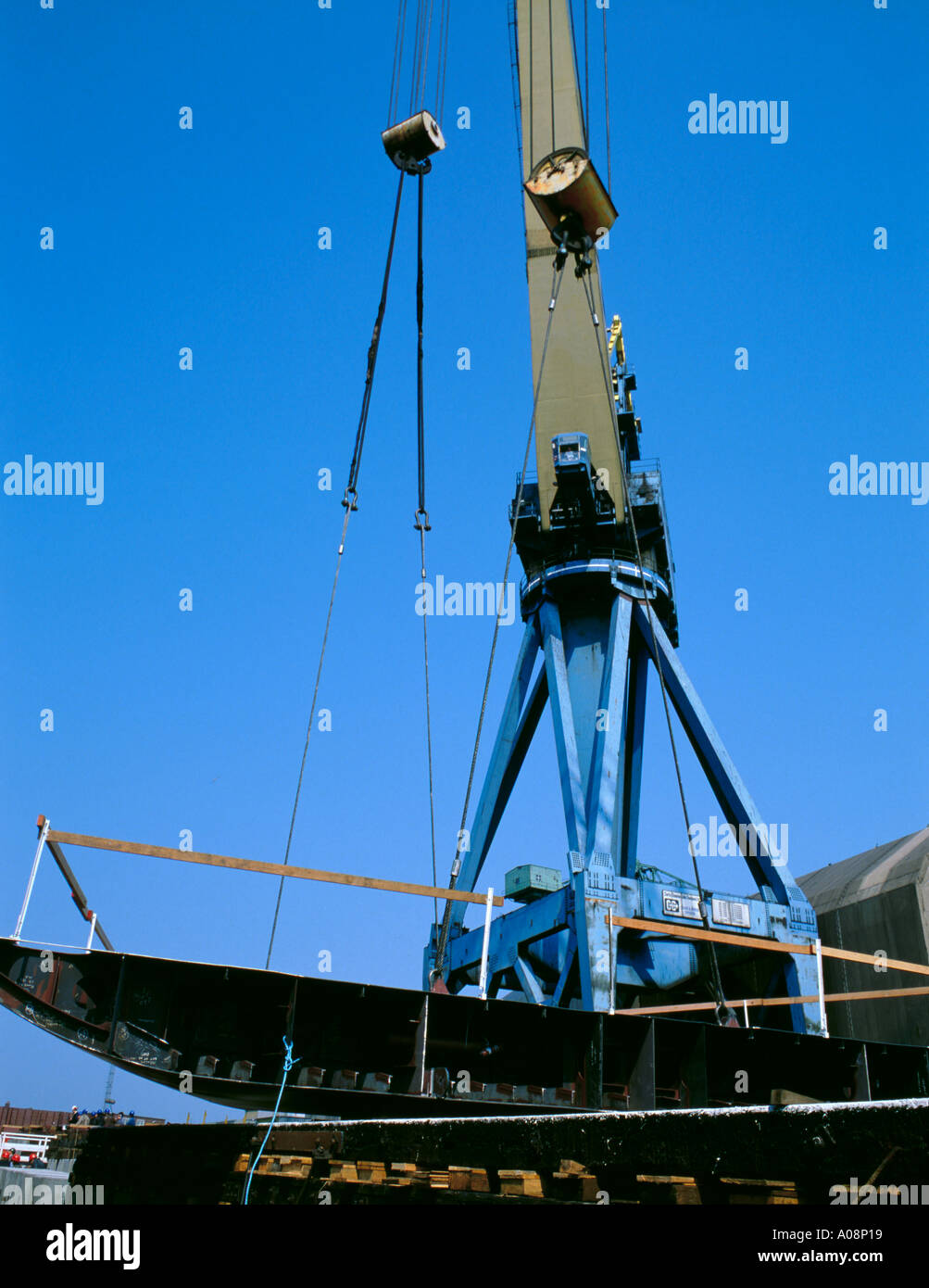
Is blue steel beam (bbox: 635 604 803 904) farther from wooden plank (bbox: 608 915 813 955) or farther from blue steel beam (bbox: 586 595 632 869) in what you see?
wooden plank (bbox: 608 915 813 955)

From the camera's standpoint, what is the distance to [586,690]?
16.7 m

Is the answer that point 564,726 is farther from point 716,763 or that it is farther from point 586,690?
point 716,763

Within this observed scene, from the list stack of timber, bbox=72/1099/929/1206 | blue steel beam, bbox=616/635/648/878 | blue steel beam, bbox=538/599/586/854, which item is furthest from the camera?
blue steel beam, bbox=616/635/648/878

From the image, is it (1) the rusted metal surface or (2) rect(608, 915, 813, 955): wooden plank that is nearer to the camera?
(1) the rusted metal surface

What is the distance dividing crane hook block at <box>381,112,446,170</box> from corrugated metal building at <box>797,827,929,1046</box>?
50.5 feet

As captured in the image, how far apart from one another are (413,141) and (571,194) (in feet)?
6.38

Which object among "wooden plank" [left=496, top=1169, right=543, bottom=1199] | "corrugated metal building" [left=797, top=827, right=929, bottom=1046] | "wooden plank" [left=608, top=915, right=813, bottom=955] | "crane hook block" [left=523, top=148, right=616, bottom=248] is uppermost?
"crane hook block" [left=523, top=148, right=616, bottom=248]

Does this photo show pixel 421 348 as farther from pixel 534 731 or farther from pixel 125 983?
pixel 534 731

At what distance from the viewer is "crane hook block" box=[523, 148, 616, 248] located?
11.1 metres

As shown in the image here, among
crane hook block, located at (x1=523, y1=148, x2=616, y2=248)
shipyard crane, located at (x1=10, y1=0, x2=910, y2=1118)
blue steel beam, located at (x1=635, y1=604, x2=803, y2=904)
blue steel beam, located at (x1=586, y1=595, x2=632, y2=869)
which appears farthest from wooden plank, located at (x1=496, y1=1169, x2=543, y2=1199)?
blue steel beam, located at (x1=635, y1=604, x2=803, y2=904)

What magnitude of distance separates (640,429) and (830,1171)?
17.3 meters

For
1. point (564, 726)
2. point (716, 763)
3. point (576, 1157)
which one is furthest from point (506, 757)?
Result: point (576, 1157)

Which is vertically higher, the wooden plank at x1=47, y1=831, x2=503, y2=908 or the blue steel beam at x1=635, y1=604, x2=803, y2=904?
the blue steel beam at x1=635, y1=604, x2=803, y2=904
